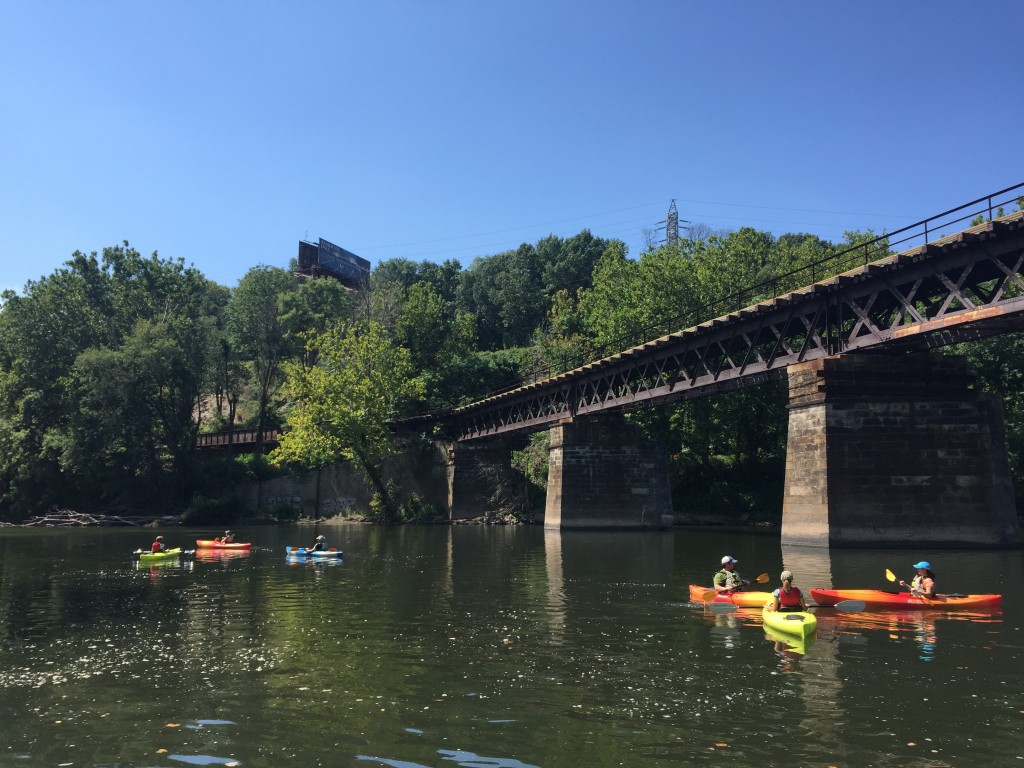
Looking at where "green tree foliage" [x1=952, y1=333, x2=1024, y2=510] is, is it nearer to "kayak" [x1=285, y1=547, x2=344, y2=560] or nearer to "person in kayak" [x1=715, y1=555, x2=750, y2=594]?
"person in kayak" [x1=715, y1=555, x2=750, y2=594]

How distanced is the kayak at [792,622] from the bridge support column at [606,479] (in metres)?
30.0

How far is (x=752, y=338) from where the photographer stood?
33594 millimetres

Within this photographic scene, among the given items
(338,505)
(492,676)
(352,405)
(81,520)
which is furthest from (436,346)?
(492,676)

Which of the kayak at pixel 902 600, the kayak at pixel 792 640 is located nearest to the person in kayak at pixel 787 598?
the kayak at pixel 792 640

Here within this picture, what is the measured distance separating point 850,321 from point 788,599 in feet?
70.6

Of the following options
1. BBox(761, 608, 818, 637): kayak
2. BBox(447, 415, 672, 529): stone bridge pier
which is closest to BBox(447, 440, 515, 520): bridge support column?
BBox(447, 415, 672, 529): stone bridge pier

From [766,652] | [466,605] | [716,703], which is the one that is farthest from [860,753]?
→ [466,605]

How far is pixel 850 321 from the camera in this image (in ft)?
112

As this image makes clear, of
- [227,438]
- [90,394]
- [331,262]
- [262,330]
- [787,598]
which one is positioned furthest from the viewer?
[331,262]

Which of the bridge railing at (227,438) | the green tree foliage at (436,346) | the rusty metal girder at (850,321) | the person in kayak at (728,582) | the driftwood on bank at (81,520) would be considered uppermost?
the green tree foliage at (436,346)

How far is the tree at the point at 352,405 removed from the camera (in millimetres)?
54469

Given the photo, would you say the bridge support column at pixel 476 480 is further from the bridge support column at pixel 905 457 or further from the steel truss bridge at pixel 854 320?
the bridge support column at pixel 905 457

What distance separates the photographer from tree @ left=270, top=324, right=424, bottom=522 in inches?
2144

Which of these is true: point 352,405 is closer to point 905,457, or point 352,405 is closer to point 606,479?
point 606,479
